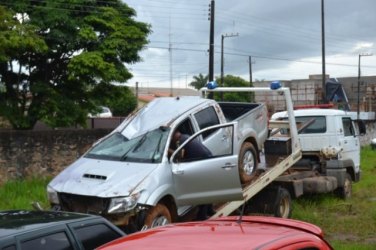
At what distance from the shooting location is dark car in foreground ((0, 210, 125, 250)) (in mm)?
4750

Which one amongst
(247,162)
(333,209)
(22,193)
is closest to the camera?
(247,162)

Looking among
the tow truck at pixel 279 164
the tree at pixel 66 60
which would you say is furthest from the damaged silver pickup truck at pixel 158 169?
the tree at pixel 66 60

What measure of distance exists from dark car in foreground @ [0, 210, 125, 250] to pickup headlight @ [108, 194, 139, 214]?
7.28ft

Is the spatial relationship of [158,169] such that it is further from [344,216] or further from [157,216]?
[344,216]

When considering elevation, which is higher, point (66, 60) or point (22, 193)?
point (66, 60)

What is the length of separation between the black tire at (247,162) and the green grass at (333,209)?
1738 millimetres

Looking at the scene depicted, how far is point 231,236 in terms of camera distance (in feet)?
10.5

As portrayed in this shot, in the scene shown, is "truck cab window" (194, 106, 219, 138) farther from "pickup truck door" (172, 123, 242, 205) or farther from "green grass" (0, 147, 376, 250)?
"green grass" (0, 147, 376, 250)

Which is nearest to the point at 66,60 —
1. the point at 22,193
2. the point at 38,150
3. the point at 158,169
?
the point at 38,150

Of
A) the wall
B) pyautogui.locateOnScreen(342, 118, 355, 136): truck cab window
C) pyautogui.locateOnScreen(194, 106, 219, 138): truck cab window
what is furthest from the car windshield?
pyautogui.locateOnScreen(342, 118, 355, 136): truck cab window

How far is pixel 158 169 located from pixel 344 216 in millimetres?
5796

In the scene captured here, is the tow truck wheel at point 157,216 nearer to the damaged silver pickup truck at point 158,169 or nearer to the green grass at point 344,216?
the damaged silver pickup truck at point 158,169

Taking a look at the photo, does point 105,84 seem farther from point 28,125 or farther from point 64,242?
point 64,242

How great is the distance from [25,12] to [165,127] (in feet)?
38.4
